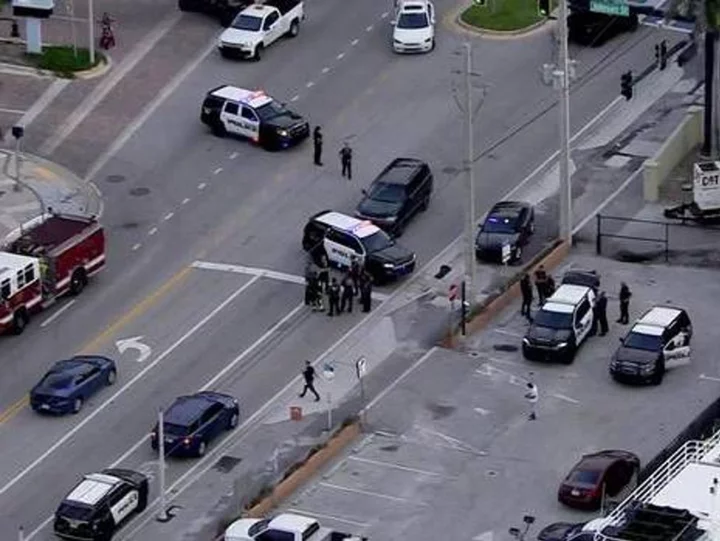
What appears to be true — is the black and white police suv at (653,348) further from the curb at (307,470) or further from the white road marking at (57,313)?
the white road marking at (57,313)

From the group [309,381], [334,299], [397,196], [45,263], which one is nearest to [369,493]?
[309,381]

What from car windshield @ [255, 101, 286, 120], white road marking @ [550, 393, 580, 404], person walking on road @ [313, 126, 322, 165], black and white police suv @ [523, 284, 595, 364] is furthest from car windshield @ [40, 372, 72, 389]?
car windshield @ [255, 101, 286, 120]

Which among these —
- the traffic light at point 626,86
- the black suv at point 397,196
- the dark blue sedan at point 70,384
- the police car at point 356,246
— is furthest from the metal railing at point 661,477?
the traffic light at point 626,86

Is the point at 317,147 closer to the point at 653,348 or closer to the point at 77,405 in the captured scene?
the point at 653,348

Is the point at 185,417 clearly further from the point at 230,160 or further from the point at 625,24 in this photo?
the point at 625,24

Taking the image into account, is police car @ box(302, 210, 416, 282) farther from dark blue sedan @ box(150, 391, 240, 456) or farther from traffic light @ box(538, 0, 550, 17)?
traffic light @ box(538, 0, 550, 17)

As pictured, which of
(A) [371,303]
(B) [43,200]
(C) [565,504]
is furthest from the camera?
(B) [43,200]

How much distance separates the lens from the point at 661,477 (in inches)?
4102

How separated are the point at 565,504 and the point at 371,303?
17665 millimetres

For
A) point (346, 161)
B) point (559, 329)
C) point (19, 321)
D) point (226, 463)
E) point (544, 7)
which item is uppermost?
point (544, 7)

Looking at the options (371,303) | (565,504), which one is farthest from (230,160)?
(565,504)

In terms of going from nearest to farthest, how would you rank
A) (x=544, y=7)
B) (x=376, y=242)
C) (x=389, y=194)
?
(x=376, y=242) < (x=389, y=194) < (x=544, y=7)

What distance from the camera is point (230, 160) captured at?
446 feet

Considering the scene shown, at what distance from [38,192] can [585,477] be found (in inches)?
1339
